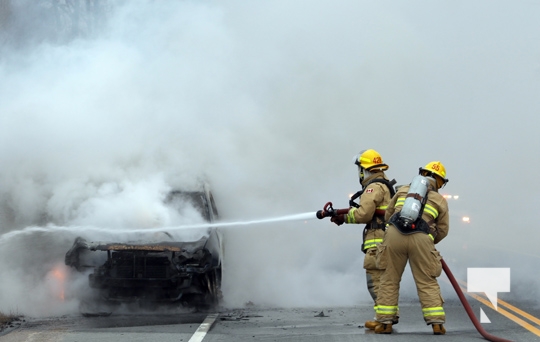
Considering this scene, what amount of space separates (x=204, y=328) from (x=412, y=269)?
2.14m

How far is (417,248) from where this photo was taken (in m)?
7.17

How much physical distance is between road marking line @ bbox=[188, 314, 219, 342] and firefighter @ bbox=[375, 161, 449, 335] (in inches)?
63.7

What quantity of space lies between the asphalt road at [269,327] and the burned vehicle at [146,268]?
0.87 ft

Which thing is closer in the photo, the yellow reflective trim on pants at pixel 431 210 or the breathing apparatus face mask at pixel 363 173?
the yellow reflective trim on pants at pixel 431 210

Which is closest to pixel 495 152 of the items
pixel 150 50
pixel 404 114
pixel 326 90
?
pixel 404 114

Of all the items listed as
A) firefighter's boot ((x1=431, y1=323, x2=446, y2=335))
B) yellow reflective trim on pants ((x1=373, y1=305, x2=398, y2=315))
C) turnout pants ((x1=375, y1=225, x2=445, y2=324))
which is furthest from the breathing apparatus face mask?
firefighter's boot ((x1=431, y1=323, x2=446, y2=335))

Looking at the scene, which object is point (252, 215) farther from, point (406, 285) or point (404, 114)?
point (404, 114)

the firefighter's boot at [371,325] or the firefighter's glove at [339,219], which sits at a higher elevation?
the firefighter's glove at [339,219]

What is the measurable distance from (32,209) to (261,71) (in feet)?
23.2

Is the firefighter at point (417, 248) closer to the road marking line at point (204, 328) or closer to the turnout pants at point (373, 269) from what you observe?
the turnout pants at point (373, 269)

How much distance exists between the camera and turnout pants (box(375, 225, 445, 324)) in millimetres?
7133

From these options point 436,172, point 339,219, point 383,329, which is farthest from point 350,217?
point 383,329

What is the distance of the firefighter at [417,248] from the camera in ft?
23.4

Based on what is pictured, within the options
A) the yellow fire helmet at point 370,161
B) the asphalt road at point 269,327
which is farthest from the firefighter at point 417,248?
the yellow fire helmet at point 370,161
